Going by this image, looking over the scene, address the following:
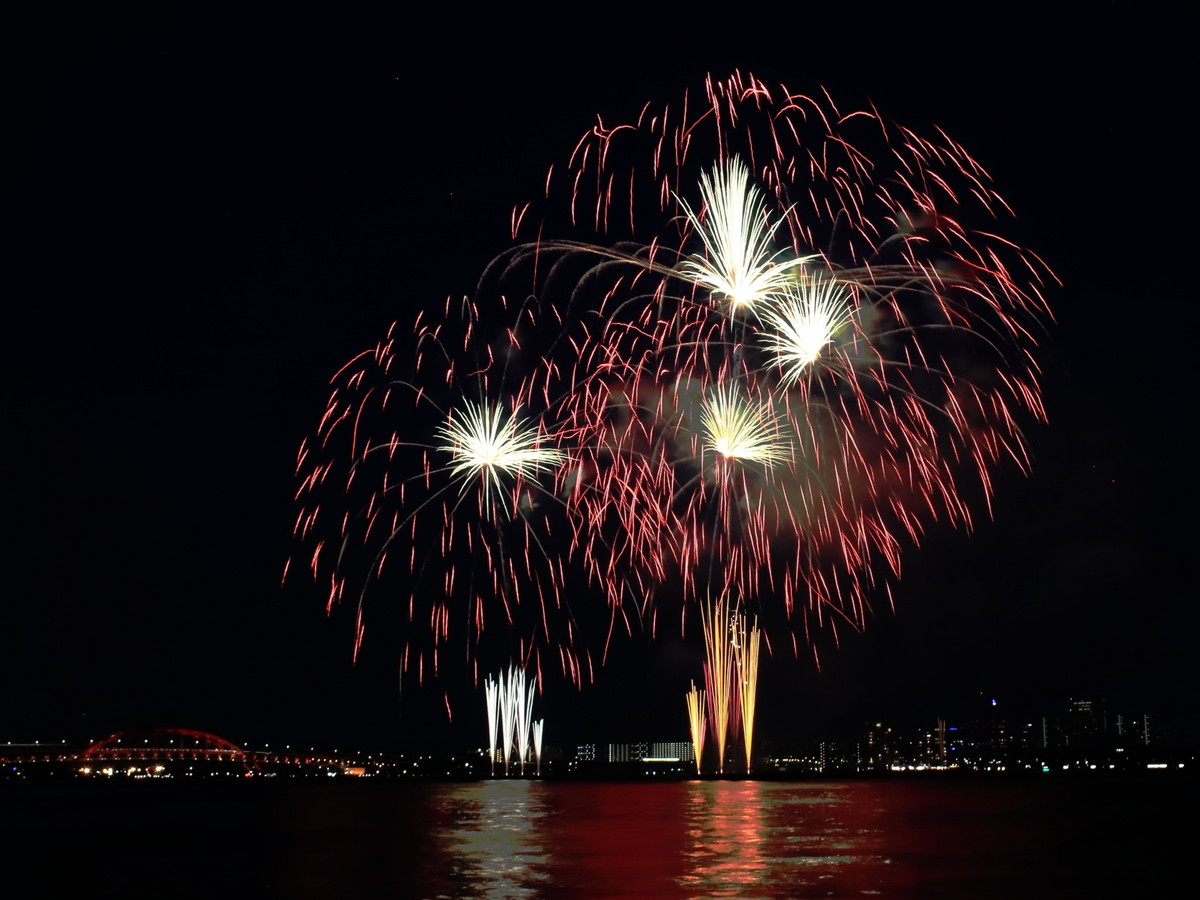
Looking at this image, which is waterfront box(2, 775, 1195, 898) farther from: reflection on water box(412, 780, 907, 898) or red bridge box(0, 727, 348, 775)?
red bridge box(0, 727, 348, 775)

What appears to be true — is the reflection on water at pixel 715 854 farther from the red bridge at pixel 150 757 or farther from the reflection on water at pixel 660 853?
the red bridge at pixel 150 757

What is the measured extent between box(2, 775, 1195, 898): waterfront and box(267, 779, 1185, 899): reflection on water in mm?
59

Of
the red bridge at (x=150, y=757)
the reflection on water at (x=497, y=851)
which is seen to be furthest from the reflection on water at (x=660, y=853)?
the red bridge at (x=150, y=757)

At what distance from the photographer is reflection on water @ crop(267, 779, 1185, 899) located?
21328mm

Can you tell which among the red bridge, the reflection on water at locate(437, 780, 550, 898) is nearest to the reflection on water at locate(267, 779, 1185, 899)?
the reflection on water at locate(437, 780, 550, 898)

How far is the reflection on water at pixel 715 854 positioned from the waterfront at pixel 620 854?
59 mm

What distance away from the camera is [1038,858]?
1109 inches

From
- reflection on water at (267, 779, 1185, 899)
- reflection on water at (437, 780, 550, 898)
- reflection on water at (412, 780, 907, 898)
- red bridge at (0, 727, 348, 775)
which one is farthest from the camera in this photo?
red bridge at (0, 727, 348, 775)

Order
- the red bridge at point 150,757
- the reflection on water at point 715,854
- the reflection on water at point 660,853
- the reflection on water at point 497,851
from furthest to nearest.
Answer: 1. the red bridge at point 150,757
2. the reflection on water at point 497,851
3. the reflection on water at point 715,854
4. the reflection on water at point 660,853

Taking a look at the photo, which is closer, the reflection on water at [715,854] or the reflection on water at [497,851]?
the reflection on water at [715,854]

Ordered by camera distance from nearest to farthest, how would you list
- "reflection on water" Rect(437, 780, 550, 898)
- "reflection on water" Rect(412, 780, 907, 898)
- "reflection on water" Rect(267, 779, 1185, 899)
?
"reflection on water" Rect(412, 780, 907, 898) → "reflection on water" Rect(267, 779, 1185, 899) → "reflection on water" Rect(437, 780, 550, 898)

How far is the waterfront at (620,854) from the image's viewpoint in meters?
21.8

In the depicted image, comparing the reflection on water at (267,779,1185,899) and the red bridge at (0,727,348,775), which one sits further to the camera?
the red bridge at (0,727,348,775)

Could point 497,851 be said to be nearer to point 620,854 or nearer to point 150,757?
point 620,854
